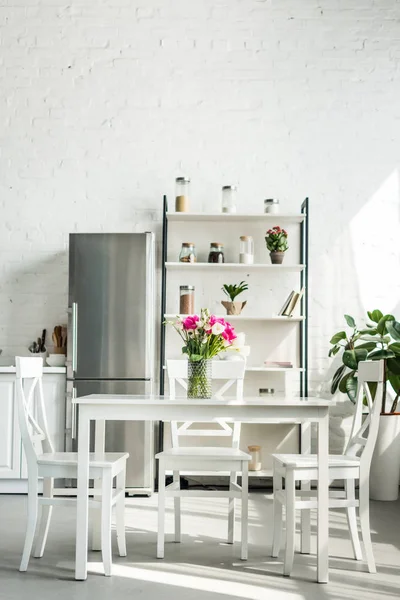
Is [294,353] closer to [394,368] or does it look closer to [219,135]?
[394,368]

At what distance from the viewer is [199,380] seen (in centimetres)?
326

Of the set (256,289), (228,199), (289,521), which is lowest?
(289,521)

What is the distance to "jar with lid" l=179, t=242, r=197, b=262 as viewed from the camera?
5348 mm

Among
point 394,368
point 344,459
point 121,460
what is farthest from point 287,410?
point 394,368

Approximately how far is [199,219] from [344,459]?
8.99 ft

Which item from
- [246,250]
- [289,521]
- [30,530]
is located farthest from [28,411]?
[246,250]

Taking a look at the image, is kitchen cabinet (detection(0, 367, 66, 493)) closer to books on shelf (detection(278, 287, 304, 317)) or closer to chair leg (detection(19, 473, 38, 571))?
books on shelf (detection(278, 287, 304, 317))

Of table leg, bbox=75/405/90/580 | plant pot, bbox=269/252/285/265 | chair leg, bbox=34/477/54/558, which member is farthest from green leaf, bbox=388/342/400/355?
table leg, bbox=75/405/90/580

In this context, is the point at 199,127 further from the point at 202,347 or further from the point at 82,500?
the point at 82,500

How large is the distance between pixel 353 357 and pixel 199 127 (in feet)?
6.97

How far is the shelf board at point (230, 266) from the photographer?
17.4 ft

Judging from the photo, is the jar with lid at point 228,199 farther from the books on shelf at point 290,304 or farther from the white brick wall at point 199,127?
the books on shelf at point 290,304

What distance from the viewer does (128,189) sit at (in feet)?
18.5

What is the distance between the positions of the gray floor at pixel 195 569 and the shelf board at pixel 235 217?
7.18 feet
